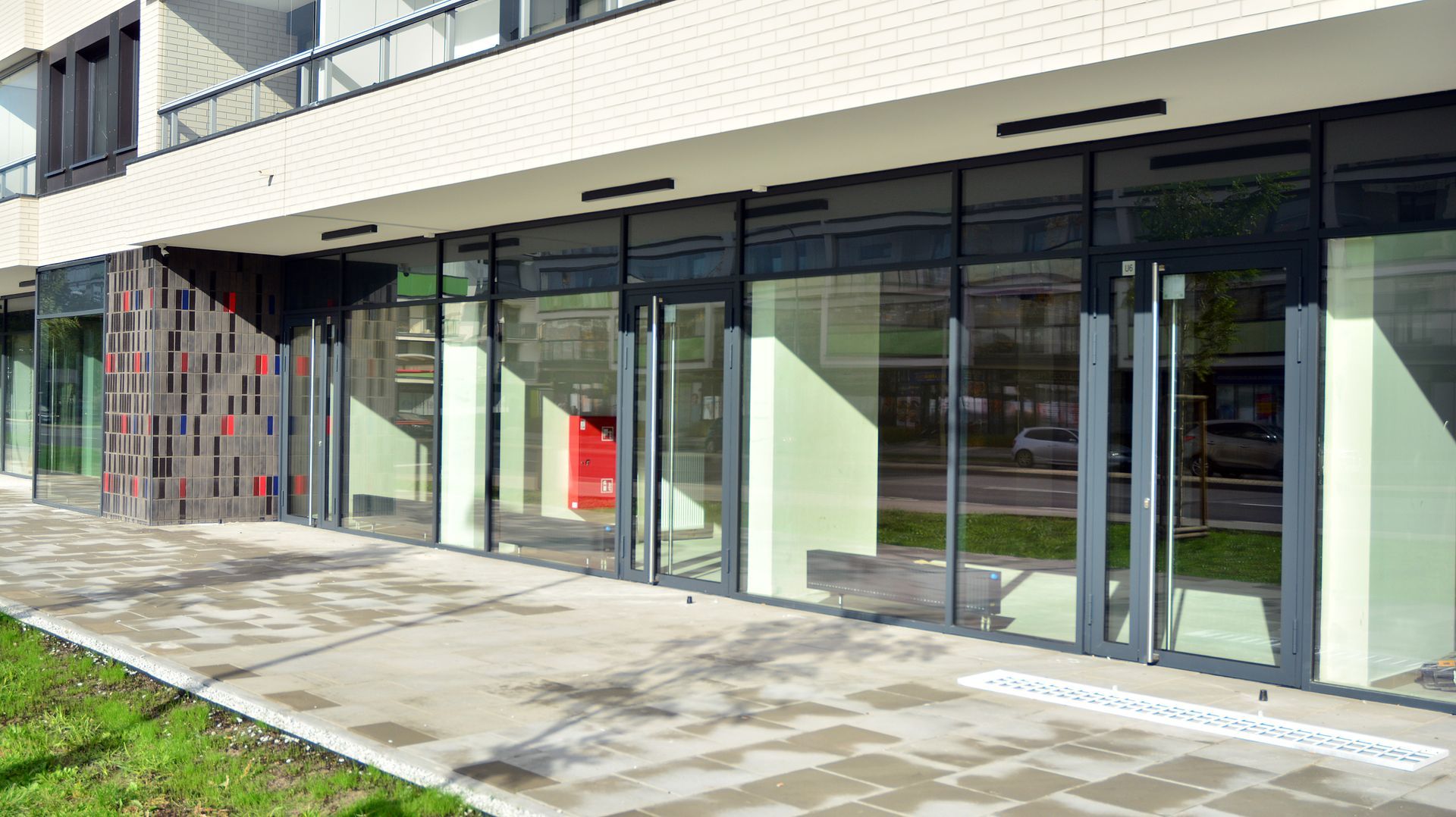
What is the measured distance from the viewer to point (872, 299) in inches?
386

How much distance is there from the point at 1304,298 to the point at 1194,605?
2027 millimetres

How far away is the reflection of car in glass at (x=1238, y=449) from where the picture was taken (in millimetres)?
7648

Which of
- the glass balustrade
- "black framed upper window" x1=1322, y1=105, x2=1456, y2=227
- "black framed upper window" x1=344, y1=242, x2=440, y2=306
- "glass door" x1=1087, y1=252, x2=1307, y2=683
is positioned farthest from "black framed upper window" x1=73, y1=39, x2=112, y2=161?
"black framed upper window" x1=1322, y1=105, x2=1456, y2=227

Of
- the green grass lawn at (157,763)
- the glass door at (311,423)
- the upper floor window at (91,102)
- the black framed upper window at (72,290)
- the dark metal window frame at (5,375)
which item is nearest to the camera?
the green grass lawn at (157,763)

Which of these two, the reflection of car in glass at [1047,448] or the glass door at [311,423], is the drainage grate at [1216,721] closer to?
the reflection of car in glass at [1047,448]

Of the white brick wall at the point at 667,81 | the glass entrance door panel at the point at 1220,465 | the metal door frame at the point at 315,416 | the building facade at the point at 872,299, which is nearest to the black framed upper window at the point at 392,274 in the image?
the building facade at the point at 872,299

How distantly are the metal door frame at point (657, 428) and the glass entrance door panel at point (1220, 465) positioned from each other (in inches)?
150

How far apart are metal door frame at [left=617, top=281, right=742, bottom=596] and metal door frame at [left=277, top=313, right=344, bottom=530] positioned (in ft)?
18.0

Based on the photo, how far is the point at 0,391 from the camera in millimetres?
24250

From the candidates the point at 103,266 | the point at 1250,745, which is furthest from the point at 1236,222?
the point at 103,266

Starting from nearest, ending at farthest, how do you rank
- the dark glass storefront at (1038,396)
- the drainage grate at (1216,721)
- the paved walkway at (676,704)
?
1. the paved walkway at (676,704)
2. the drainage grate at (1216,721)
3. the dark glass storefront at (1038,396)

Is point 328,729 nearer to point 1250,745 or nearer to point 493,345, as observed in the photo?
point 1250,745

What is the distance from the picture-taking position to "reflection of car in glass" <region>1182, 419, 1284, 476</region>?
765 cm

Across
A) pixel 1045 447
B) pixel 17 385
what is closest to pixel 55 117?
pixel 17 385
